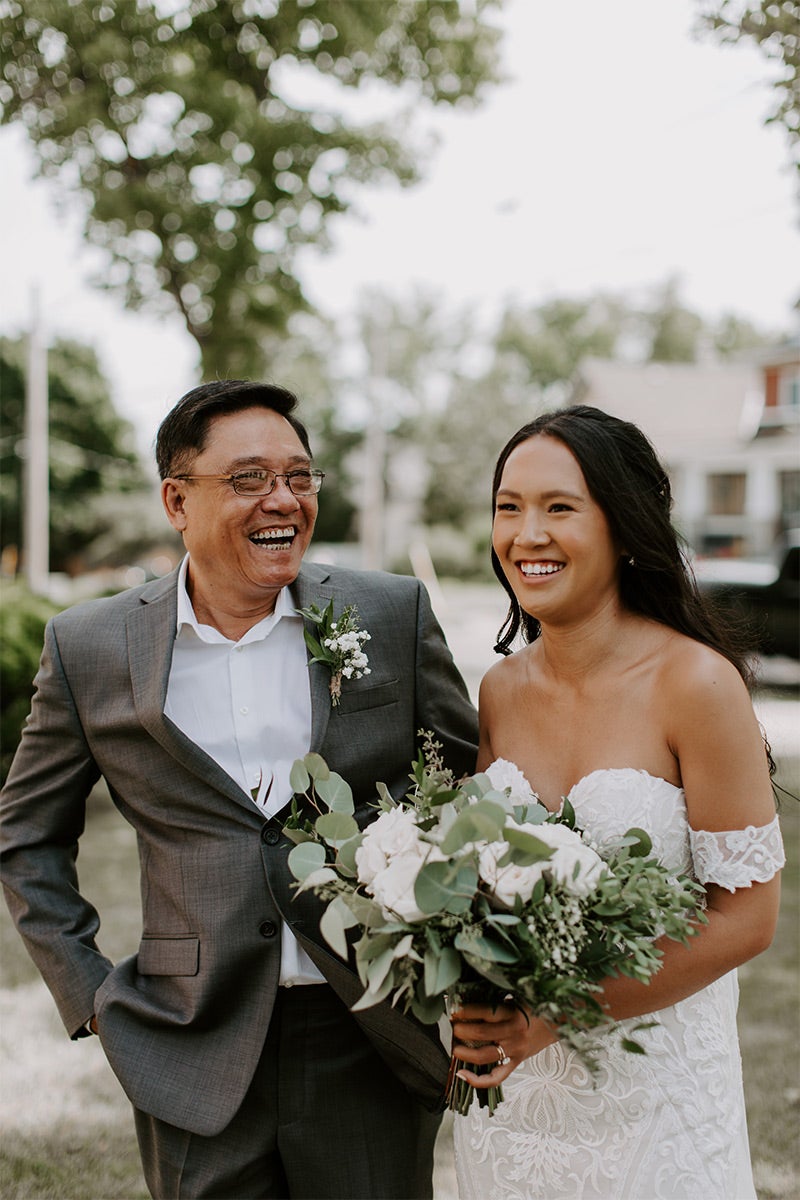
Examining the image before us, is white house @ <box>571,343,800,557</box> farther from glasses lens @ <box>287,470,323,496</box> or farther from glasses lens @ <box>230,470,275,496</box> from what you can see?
glasses lens @ <box>230,470,275,496</box>

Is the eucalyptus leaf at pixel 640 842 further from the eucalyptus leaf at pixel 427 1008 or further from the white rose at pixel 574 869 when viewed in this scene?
the eucalyptus leaf at pixel 427 1008

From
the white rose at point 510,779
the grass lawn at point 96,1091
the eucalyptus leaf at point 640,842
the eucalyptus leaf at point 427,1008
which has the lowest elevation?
the grass lawn at point 96,1091

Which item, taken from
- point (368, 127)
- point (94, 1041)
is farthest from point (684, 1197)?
point (368, 127)

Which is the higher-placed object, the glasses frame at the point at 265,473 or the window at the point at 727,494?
the window at the point at 727,494

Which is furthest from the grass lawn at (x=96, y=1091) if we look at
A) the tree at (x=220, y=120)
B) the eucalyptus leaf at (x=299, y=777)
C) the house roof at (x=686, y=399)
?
the house roof at (x=686, y=399)

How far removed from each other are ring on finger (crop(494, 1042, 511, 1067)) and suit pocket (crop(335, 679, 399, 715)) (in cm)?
90

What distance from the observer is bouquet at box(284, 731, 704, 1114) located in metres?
1.81

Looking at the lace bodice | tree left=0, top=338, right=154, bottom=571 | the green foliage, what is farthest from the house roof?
the lace bodice

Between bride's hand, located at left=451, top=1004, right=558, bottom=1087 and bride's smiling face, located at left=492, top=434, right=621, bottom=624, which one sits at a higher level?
bride's smiling face, located at left=492, top=434, right=621, bottom=624

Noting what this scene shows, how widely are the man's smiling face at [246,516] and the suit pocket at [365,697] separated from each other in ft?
1.08

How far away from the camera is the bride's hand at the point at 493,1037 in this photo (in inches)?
78.0

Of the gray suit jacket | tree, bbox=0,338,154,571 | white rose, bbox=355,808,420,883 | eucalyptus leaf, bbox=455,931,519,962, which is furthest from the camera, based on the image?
tree, bbox=0,338,154,571

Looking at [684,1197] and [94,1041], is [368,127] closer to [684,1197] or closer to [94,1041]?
[94,1041]

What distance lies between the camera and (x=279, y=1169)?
8.63ft
